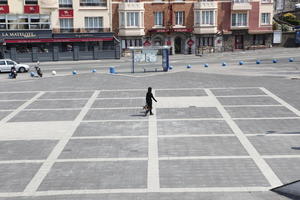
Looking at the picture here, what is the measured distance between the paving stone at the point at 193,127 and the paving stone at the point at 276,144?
69.7 inches

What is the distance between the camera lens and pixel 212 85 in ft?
104

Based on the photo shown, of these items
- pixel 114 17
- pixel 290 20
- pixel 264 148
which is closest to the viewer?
pixel 264 148

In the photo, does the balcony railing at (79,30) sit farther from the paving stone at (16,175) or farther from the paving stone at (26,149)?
the paving stone at (16,175)

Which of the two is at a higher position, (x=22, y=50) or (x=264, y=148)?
(x=22, y=50)

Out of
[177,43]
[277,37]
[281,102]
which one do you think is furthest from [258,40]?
[281,102]

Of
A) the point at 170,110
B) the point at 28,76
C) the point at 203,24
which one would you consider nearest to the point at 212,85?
the point at 170,110

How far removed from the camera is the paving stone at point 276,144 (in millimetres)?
16188

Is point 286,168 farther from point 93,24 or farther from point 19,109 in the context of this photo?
point 93,24

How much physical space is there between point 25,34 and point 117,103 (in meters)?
33.5

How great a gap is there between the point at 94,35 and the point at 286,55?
2608 cm

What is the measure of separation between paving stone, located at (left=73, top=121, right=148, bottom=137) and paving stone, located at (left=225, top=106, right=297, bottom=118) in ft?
17.5

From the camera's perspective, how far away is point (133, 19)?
58.3 metres

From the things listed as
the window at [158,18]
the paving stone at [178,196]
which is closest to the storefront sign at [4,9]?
the window at [158,18]

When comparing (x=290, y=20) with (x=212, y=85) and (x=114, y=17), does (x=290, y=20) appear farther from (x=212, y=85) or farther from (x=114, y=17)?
(x=212, y=85)
